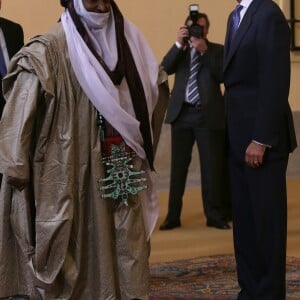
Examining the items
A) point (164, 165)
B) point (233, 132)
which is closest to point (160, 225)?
point (164, 165)

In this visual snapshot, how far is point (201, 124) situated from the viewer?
217 inches

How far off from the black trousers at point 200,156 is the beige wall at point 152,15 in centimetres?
214

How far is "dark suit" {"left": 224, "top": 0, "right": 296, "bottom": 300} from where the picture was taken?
3104mm

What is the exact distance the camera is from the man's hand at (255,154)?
3.12m

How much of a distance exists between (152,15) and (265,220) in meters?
4.71

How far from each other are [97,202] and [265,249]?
2.49ft

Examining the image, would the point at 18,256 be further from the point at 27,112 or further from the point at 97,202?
the point at 27,112

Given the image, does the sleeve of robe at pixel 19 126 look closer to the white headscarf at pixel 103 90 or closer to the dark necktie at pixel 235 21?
the white headscarf at pixel 103 90

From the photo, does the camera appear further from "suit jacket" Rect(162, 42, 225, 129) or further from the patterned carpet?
the patterned carpet

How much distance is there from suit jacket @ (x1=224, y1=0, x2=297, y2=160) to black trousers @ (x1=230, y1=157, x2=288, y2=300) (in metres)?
0.09

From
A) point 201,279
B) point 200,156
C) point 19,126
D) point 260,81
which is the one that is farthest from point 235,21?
point 200,156

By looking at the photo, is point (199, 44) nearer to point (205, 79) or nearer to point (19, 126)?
point (205, 79)

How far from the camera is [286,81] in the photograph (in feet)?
10.3

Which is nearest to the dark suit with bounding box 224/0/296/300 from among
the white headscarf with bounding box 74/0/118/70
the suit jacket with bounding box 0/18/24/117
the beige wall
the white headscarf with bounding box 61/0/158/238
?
the white headscarf with bounding box 61/0/158/238
